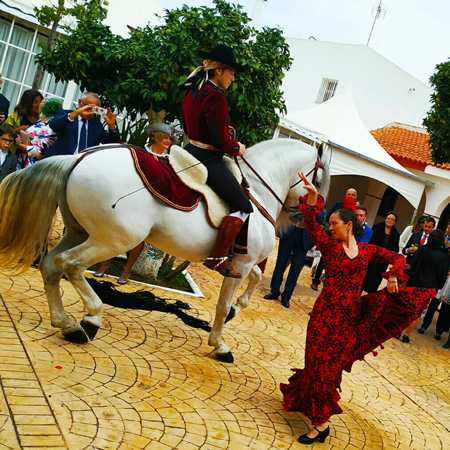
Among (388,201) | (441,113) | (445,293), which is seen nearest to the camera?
(445,293)

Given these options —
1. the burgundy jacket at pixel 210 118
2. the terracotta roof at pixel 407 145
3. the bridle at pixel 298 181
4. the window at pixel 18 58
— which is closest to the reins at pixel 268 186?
the bridle at pixel 298 181

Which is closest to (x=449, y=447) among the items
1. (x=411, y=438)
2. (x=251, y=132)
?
(x=411, y=438)

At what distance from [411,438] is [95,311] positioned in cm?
323

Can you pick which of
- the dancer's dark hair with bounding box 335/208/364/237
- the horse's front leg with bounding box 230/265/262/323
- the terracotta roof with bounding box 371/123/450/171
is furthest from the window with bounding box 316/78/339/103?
the dancer's dark hair with bounding box 335/208/364/237

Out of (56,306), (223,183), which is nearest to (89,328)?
(56,306)

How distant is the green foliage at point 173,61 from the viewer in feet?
21.7

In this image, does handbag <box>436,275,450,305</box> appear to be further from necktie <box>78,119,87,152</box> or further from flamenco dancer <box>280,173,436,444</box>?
necktie <box>78,119,87,152</box>

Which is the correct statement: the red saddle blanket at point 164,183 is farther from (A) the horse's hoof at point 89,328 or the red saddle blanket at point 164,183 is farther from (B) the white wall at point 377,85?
(B) the white wall at point 377,85

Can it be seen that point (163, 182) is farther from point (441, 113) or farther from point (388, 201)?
point (388, 201)

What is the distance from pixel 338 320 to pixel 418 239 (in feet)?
21.7

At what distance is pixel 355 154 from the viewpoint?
55.7ft

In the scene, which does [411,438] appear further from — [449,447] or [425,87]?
[425,87]

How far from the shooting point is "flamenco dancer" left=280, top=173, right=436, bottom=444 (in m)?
4.16

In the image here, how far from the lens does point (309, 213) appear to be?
4258mm
